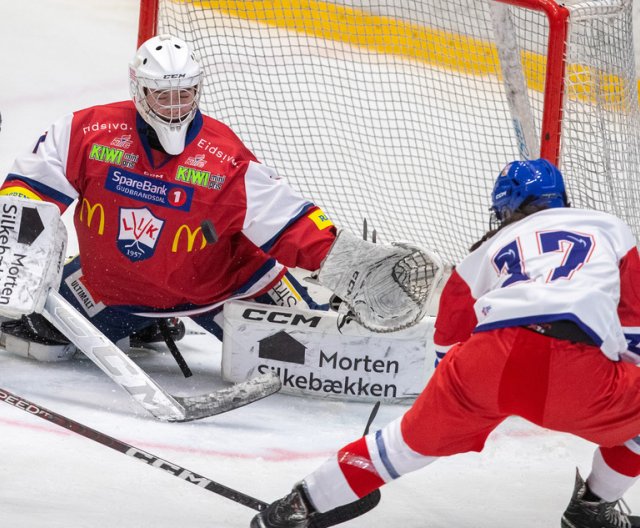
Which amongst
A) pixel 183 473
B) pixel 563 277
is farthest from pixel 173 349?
pixel 563 277

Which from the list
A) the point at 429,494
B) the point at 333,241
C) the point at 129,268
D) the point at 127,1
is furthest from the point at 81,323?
the point at 127,1

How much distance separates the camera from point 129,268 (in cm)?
334

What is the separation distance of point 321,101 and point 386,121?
275mm

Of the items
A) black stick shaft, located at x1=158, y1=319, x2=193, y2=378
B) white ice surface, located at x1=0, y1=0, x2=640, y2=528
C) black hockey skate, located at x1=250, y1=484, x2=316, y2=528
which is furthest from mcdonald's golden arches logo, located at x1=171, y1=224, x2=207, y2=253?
black hockey skate, located at x1=250, y1=484, x2=316, y2=528

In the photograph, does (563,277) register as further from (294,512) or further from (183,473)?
(183,473)

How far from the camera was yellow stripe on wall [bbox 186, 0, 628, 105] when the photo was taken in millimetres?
4523

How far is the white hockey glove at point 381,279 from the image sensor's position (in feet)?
10.7

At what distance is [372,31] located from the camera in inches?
191

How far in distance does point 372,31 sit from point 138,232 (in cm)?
194

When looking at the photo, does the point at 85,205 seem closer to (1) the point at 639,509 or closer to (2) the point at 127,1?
(1) the point at 639,509

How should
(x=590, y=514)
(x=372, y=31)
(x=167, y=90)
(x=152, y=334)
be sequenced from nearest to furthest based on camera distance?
(x=590, y=514), (x=167, y=90), (x=152, y=334), (x=372, y=31)

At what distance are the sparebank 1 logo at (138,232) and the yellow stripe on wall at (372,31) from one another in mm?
1229

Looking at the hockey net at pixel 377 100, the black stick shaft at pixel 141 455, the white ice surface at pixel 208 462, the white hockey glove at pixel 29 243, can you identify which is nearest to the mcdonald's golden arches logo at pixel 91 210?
the white hockey glove at pixel 29 243

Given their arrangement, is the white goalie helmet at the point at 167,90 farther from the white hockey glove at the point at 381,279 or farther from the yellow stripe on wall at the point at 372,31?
the yellow stripe on wall at the point at 372,31
